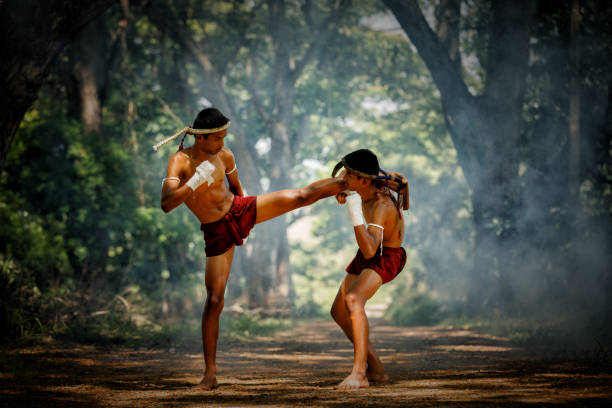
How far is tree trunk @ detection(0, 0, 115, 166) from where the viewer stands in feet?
19.7

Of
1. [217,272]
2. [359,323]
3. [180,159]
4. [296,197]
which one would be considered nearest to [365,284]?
[359,323]

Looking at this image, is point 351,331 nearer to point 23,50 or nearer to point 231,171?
point 231,171

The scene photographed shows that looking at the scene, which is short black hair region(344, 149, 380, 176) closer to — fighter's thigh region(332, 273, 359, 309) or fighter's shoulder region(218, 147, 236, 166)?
fighter's thigh region(332, 273, 359, 309)

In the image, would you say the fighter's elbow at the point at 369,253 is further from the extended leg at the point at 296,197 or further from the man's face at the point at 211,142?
A: the man's face at the point at 211,142

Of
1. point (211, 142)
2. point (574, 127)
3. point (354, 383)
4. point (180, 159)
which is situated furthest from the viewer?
point (574, 127)

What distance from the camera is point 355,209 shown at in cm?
443

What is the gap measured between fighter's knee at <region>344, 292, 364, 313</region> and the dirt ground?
0.60 meters

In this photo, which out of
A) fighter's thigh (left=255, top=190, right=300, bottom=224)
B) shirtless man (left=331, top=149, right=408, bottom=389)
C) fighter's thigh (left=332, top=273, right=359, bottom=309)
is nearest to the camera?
shirtless man (left=331, top=149, right=408, bottom=389)

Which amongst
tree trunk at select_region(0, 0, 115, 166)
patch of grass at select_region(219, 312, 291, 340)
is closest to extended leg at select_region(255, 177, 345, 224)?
tree trunk at select_region(0, 0, 115, 166)

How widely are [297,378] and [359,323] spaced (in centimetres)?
106

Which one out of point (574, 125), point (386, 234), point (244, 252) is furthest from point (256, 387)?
point (244, 252)

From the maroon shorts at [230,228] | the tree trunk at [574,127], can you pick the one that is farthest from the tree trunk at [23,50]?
the tree trunk at [574,127]

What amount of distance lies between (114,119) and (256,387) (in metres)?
11.9

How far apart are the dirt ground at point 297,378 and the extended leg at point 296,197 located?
145 centimetres
